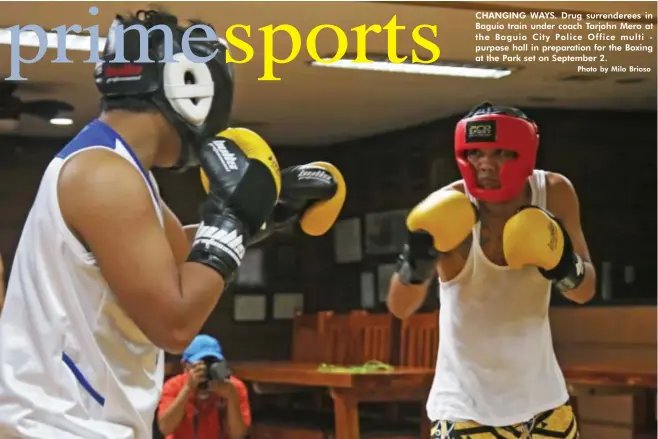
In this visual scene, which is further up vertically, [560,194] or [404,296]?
[560,194]

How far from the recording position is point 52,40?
12.6 ft

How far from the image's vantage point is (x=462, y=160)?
2.36m

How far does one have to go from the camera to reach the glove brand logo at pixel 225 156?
1447 millimetres

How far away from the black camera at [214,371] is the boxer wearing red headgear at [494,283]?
1421 millimetres

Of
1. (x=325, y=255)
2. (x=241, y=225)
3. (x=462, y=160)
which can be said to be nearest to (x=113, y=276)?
(x=241, y=225)

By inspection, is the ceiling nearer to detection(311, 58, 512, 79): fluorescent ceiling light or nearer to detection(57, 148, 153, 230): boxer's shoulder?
detection(311, 58, 512, 79): fluorescent ceiling light

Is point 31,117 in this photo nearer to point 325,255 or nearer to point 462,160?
point 325,255

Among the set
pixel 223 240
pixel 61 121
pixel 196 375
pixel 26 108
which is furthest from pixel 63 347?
pixel 61 121

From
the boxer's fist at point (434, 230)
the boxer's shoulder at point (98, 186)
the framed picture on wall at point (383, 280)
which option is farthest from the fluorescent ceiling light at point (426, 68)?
the boxer's shoulder at point (98, 186)

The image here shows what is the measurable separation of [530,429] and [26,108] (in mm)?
3741

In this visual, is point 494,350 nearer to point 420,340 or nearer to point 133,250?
point 133,250

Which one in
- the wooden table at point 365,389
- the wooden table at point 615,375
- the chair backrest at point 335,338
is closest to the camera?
the wooden table at point 615,375

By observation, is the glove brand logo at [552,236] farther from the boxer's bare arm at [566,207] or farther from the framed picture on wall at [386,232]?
the framed picture on wall at [386,232]

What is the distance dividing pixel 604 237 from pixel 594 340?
86 cm
